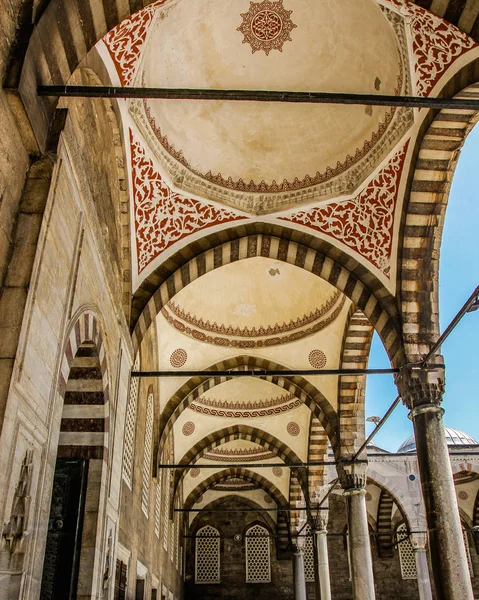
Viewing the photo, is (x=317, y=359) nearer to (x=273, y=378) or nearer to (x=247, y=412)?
(x=273, y=378)

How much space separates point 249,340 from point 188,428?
147 inches

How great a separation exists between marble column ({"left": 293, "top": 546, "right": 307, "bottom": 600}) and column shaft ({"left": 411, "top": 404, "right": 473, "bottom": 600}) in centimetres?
1205

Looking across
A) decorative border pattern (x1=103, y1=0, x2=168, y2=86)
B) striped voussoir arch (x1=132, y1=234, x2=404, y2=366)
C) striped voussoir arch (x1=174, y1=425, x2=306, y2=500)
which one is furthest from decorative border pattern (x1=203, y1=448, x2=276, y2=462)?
decorative border pattern (x1=103, y1=0, x2=168, y2=86)

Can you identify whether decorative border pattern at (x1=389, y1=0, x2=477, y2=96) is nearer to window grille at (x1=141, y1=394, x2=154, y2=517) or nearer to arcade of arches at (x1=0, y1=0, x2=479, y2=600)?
arcade of arches at (x1=0, y1=0, x2=479, y2=600)

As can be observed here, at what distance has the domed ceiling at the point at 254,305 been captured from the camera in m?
11.5

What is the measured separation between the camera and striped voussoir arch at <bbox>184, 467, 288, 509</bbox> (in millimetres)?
18391

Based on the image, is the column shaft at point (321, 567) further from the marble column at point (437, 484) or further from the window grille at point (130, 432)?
the marble column at point (437, 484)

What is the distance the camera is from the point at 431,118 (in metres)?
6.57

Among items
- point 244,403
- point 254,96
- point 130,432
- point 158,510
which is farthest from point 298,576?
point 254,96

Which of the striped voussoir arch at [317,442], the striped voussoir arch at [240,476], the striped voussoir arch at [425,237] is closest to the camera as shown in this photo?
the striped voussoir arch at [425,237]

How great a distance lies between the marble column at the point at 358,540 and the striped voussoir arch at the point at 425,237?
12.6ft

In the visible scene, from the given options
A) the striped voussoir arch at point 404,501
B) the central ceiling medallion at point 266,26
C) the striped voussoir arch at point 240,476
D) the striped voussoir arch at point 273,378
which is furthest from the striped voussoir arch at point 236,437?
the central ceiling medallion at point 266,26

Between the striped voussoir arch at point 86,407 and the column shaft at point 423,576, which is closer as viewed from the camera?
the striped voussoir arch at point 86,407

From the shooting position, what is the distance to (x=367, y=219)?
313 inches
